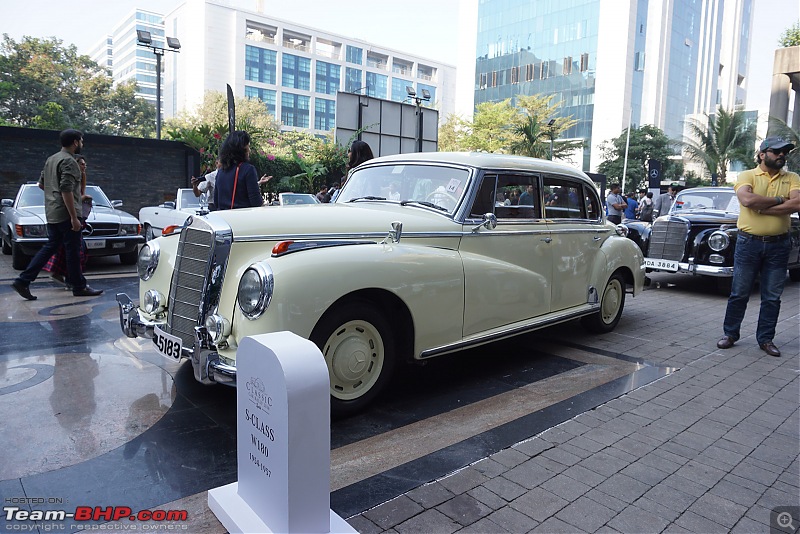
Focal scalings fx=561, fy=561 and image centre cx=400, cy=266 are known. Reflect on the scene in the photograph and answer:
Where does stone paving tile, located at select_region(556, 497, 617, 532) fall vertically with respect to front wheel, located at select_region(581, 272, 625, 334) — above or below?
below

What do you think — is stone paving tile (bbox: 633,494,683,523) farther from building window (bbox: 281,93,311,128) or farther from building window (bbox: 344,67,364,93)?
building window (bbox: 344,67,364,93)

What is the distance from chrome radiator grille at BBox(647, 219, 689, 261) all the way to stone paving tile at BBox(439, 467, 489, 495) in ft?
25.0

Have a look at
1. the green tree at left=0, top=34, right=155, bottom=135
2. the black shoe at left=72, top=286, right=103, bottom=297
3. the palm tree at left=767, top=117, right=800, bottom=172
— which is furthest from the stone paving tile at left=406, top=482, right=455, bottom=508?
the green tree at left=0, top=34, right=155, bottom=135

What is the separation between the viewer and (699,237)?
900cm

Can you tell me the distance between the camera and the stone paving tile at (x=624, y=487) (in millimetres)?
2782

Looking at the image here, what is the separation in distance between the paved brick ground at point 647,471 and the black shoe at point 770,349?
587mm

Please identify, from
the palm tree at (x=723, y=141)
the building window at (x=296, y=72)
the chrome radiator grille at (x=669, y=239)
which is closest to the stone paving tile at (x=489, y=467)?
the chrome radiator grille at (x=669, y=239)

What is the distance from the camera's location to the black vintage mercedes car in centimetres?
877

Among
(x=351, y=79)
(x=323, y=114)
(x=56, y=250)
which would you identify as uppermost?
(x=351, y=79)

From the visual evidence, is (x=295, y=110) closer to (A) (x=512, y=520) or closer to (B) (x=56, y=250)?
(B) (x=56, y=250)

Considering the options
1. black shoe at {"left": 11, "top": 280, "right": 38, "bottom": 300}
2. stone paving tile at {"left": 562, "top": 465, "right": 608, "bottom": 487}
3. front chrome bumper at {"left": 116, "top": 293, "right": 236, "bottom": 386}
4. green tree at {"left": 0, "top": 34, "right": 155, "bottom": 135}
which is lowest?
stone paving tile at {"left": 562, "top": 465, "right": 608, "bottom": 487}

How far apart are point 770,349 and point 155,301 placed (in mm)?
5598

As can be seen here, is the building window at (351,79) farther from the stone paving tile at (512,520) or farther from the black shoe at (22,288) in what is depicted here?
the stone paving tile at (512,520)

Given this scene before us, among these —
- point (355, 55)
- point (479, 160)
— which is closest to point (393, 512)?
point (479, 160)
